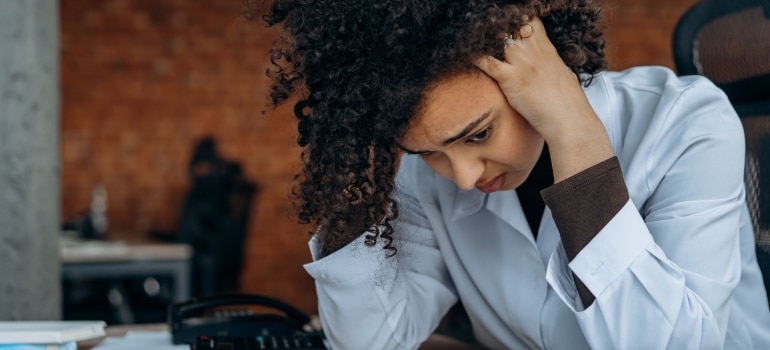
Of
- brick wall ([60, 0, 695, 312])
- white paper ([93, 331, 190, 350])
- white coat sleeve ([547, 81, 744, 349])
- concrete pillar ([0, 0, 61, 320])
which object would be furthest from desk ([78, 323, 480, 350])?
brick wall ([60, 0, 695, 312])

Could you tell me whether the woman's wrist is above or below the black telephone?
above

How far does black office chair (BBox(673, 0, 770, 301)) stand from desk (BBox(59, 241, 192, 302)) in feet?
9.21

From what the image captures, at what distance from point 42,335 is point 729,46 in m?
1.15

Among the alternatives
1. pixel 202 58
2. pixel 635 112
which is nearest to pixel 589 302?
pixel 635 112

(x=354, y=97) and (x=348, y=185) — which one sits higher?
(x=354, y=97)

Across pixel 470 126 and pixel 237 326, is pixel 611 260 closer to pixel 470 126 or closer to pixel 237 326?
pixel 470 126

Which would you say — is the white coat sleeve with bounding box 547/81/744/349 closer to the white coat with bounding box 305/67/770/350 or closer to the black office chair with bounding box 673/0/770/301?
the white coat with bounding box 305/67/770/350

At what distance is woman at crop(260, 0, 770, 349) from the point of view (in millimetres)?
1073

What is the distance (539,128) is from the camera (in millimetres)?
1132

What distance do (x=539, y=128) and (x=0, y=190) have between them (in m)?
1.09

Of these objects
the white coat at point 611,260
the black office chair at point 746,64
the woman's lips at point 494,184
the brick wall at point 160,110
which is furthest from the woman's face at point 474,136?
the brick wall at point 160,110

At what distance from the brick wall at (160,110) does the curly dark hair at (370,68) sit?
14.3 feet

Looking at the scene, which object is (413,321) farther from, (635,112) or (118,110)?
(118,110)

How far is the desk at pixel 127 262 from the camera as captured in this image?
3.75 meters
